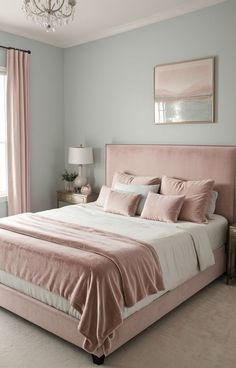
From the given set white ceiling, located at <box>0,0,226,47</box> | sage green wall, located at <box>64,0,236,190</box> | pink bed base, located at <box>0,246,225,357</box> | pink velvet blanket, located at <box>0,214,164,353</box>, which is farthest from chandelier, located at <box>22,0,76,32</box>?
pink bed base, located at <box>0,246,225,357</box>

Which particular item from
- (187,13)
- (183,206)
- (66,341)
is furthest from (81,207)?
(187,13)

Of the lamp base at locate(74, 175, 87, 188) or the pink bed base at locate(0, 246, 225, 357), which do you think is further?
the lamp base at locate(74, 175, 87, 188)

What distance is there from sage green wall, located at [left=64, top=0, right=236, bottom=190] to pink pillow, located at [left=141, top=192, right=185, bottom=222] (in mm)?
879

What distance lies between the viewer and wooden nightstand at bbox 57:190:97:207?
5.03m

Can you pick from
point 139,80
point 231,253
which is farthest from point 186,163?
point 139,80

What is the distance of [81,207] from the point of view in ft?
14.6

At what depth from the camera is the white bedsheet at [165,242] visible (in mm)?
2671

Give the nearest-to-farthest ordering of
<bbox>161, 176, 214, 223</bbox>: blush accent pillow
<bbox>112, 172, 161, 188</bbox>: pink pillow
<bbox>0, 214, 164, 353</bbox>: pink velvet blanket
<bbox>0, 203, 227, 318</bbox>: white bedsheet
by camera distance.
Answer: <bbox>0, 214, 164, 353</bbox>: pink velvet blanket
<bbox>0, 203, 227, 318</bbox>: white bedsheet
<bbox>161, 176, 214, 223</bbox>: blush accent pillow
<bbox>112, 172, 161, 188</bbox>: pink pillow

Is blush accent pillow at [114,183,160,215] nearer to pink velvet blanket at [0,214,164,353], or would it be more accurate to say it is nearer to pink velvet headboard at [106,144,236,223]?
pink velvet headboard at [106,144,236,223]

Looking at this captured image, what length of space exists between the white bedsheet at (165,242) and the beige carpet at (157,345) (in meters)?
0.28

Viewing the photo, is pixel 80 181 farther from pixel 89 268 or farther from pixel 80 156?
pixel 89 268

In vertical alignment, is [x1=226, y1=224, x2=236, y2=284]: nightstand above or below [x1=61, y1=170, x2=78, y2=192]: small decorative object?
below

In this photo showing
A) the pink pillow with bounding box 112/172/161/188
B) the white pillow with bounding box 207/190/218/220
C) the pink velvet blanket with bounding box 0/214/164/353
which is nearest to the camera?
the pink velvet blanket with bounding box 0/214/164/353

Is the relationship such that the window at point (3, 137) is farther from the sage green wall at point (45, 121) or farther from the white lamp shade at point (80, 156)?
the white lamp shade at point (80, 156)
